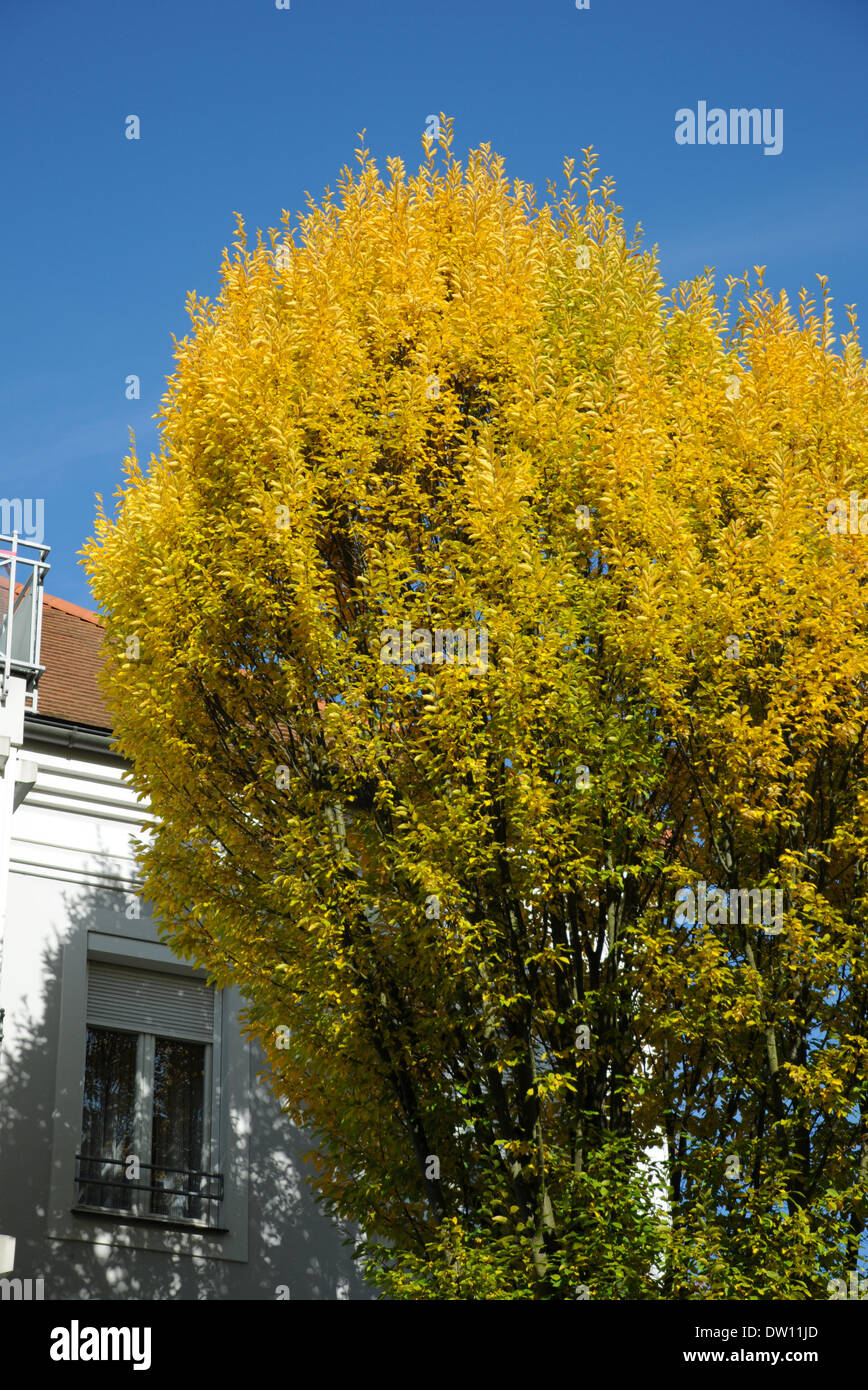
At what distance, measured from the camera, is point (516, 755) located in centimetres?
866

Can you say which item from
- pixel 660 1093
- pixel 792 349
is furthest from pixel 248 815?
pixel 792 349

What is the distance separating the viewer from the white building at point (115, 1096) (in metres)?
12.0

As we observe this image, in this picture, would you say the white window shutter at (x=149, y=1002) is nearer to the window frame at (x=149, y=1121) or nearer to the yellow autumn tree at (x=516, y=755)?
the window frame at (x=149, y=1121)

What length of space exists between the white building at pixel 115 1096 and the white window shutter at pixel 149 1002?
0.01 meters

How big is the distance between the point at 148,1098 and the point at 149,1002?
898 mm

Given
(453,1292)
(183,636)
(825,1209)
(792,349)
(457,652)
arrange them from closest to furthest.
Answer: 1. (453,1292)
2. (825,1209)
3. (457,652)
4. (183,636)
5. (792,349)

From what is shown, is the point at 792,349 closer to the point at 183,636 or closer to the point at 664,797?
the point at 664,797

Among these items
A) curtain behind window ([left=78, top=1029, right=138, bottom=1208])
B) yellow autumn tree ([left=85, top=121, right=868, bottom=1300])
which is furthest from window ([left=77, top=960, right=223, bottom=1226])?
yellow autumn tree ([left=85, top=121, right=868, bottom=1300])

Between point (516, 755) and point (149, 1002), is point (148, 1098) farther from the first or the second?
point (516, 755)

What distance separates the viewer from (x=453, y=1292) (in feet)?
25.8

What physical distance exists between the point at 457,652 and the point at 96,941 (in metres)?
5.82

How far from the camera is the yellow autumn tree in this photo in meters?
8.63

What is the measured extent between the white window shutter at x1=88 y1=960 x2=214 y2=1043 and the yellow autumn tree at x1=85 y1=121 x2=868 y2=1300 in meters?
3.37

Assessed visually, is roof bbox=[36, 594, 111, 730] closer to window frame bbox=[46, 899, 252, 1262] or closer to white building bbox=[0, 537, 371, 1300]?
white building bbox=[0, 537, 371, 1300]
